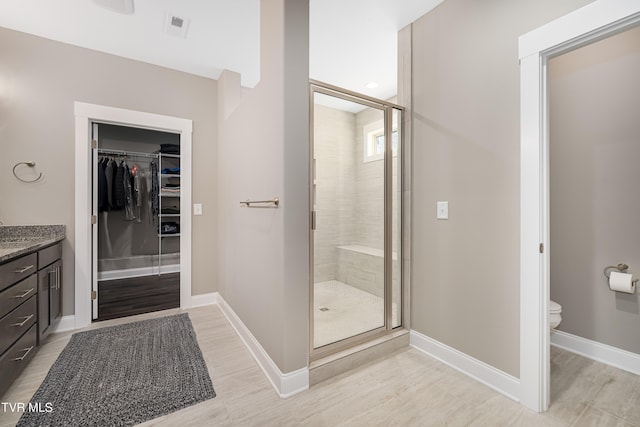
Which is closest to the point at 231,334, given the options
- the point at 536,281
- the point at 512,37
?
the point at 536,281

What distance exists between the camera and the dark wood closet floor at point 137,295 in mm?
3090

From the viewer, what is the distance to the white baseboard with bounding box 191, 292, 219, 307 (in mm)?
3197

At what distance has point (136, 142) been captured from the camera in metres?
4.64

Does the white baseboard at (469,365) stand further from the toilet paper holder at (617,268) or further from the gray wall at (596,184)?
the toilet paper holder at (617,268)

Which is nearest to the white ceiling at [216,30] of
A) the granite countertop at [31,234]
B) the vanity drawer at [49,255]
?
the granite countertop at [31,234]

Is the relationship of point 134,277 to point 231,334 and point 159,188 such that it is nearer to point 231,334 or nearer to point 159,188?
point 159,188

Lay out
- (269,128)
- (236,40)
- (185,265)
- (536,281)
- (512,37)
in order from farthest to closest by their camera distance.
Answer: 1. (185,265)
2. (236,40)
3. (269,128)
4. (512,37)
5. (536,281)

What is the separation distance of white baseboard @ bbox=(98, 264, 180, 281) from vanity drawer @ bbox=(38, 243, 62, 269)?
2281 mm

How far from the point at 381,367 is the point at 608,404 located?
1277mm

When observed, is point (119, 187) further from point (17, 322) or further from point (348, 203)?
point (348, 203)

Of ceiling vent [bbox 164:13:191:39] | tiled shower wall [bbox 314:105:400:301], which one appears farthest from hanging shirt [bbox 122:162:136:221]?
tiled shower wall [bbox 314:105:400:301]

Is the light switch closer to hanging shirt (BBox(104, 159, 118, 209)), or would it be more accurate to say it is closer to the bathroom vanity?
the bathroom vanity

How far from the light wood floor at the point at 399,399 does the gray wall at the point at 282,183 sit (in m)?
0.24

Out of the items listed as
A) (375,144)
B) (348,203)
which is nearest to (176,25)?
(375,144)
